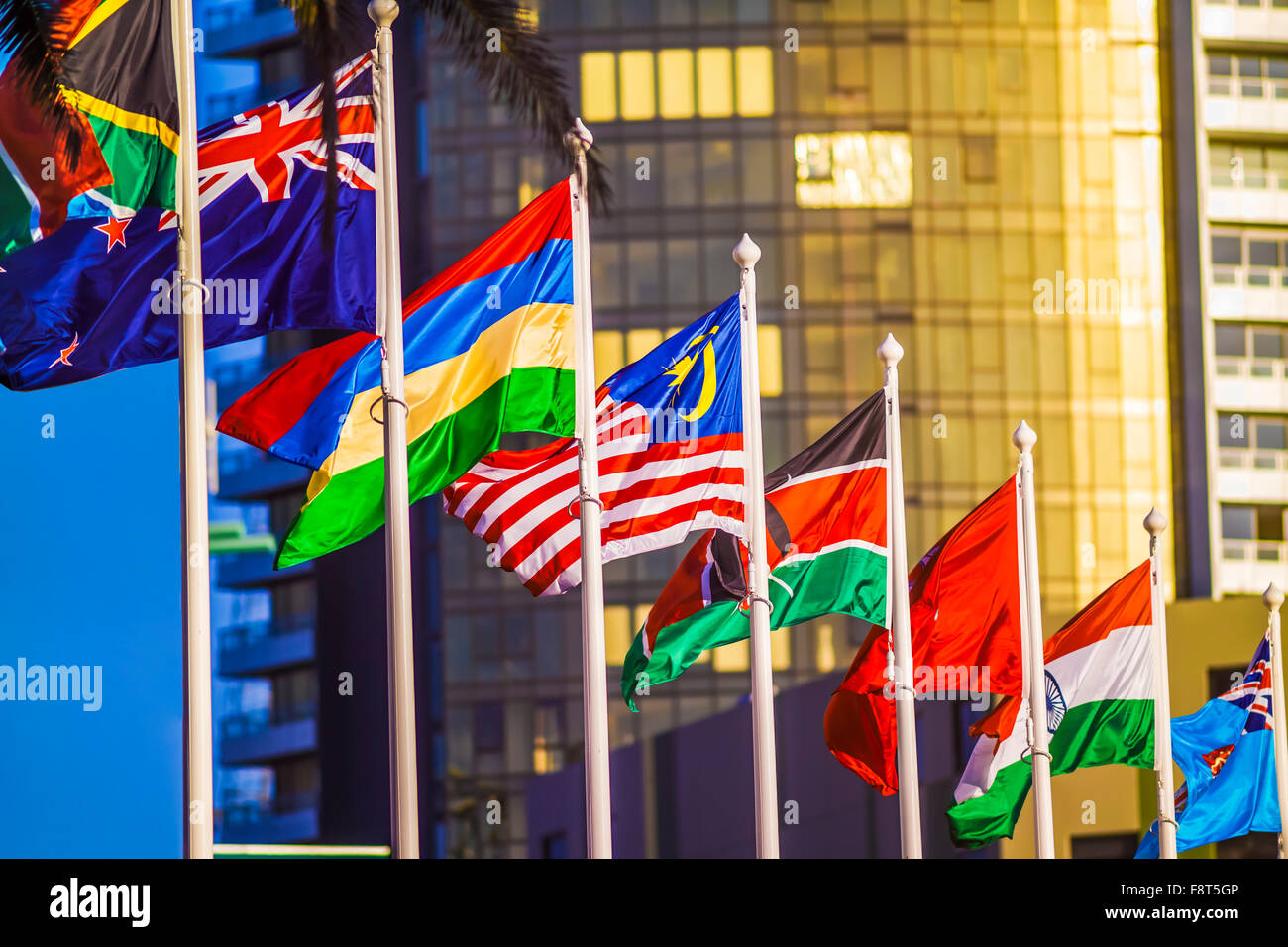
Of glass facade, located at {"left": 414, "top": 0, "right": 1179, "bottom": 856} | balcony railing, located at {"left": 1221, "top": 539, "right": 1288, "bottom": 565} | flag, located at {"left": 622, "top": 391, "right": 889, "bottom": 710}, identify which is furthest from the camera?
glass facade, located at {"left": 414, "top": 0, "right": 1179, "bottom": 856}

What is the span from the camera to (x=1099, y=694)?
2484 cm

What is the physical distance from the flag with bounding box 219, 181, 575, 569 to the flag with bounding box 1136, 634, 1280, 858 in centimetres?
1062

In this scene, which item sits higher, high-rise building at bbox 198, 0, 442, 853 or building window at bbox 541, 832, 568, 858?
high-rise building at bbox 198, 0, 442, 853

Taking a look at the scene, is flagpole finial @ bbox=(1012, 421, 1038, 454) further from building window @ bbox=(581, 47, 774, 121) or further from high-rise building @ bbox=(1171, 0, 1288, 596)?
building window @ bbox=(581, 47, 774, 121)

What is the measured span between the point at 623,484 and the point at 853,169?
151 ft

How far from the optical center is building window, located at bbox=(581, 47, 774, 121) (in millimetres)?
66500

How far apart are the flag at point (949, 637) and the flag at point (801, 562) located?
119 cm

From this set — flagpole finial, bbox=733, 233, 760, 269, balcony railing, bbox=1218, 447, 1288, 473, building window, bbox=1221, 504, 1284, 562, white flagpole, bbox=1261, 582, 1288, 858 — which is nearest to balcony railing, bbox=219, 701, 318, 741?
building window, bbox=1221, 504, 1284, 562

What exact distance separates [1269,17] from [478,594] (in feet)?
93.9

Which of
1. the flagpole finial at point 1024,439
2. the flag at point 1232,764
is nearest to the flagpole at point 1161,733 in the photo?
the flag at point 1232,764

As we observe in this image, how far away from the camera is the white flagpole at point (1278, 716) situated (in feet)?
87.6

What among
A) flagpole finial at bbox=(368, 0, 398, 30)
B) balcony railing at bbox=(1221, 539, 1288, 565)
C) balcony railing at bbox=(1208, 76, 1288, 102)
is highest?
balcony railing at bbox=(1208, 76, 1288, 102)

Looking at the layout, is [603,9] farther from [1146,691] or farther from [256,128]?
[256,128]

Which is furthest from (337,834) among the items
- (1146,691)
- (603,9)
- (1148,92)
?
(1146,691)
